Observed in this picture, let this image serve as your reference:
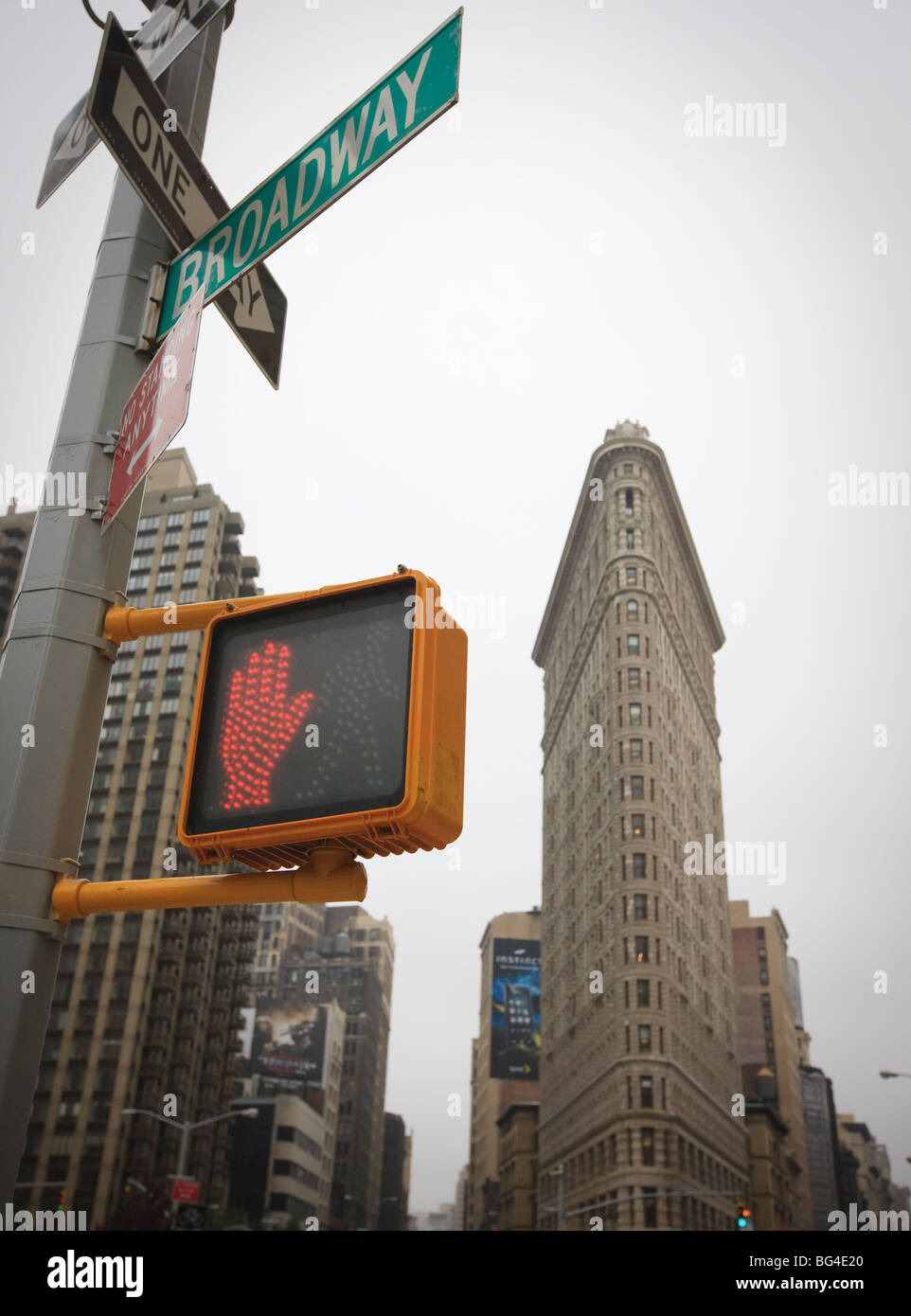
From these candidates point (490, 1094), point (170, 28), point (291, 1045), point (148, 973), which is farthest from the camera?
point (490, 1094)

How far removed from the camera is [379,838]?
2332 mm

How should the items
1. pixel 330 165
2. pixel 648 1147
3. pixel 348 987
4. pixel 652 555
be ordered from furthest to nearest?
1. pixel 348 987
2. pixel 652 555
3. pixel 648 1147
4. pixel 330 165

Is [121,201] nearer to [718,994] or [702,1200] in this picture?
[702,1200]

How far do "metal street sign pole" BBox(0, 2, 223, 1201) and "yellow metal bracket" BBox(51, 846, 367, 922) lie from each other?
0.31 feet

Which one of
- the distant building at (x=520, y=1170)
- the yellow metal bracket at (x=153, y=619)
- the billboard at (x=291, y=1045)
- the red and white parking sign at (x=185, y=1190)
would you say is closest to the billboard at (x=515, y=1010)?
the distant building at (x=520, y=1170)

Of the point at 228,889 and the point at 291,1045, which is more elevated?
the point at 291,1045

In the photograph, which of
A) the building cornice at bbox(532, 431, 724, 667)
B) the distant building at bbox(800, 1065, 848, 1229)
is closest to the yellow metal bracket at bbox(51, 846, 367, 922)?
the building cornice at bbox(532, 431, 724, 667)

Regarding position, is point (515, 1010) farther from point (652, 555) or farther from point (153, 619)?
point (153, 619)

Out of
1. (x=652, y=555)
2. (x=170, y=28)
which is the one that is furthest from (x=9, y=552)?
(x=170, y=28)

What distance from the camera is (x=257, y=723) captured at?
266cm

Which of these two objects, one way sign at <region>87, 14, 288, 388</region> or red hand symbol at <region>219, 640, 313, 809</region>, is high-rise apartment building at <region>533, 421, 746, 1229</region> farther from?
red hand symbol at <region>219, 640, 313, 809</region>

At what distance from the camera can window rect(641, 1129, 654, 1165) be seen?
7394 cm

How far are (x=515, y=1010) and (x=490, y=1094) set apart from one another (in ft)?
104
